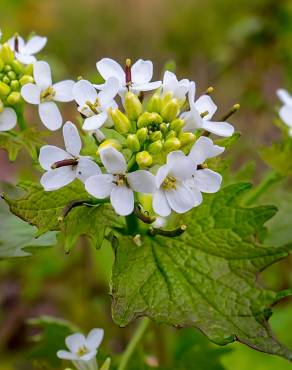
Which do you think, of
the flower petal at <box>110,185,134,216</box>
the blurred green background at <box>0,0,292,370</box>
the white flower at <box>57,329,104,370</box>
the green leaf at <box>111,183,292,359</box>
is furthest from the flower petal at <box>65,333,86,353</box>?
the flower petal at <box>110,185,134,216</box>

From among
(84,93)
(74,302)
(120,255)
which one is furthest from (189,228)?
(74,302)

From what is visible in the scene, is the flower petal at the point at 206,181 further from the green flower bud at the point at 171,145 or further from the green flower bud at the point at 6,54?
the green flower bud at the point at 6,54

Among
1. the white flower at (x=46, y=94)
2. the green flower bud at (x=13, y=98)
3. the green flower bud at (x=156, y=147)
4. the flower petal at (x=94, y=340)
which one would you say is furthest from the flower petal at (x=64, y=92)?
the flower petal at (x=94, y=340)

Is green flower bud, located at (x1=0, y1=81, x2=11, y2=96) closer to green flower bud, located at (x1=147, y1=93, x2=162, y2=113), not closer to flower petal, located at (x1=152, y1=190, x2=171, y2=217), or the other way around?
green flower bud, located at (x1=147, y1=93, x2=162, y2=113)

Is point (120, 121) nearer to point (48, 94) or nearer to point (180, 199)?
point (180, 199)

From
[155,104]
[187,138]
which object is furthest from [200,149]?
[155,104]

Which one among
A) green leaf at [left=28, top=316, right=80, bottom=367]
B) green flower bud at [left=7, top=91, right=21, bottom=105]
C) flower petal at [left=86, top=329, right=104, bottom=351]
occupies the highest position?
green flower bud at [left=7, top=91, right=21, bottom=105]
